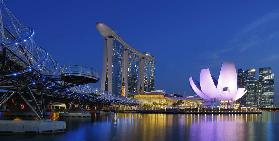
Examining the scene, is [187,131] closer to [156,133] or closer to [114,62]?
[156,133]

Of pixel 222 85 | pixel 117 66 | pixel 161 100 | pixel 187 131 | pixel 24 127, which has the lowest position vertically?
pixel 161 100

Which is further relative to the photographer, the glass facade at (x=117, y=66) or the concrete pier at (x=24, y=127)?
the glass facade at (x=117, y=66)

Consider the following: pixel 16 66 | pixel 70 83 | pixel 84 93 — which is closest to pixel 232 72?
pixel 84 93

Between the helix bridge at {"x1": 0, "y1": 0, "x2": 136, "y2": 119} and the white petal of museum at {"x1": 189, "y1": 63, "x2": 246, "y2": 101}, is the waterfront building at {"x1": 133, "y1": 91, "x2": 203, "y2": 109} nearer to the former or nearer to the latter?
the white petal of museum at {"x1": 189, "y1": 63, "x2": 246, "y2": 101}

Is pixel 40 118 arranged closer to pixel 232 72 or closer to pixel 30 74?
pixel 30 74

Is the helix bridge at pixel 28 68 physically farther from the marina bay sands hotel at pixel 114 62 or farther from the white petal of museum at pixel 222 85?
the marina bay sands hotel at pixel 114 62

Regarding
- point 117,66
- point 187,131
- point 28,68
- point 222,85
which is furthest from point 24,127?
point 117,66

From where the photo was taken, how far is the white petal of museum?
125 m

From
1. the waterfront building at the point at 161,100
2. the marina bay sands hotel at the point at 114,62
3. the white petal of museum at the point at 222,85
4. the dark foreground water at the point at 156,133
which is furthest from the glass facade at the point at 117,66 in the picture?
the dark foreground water at the point at 156,133

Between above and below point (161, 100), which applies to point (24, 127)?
above

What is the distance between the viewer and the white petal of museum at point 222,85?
12481 centimetres

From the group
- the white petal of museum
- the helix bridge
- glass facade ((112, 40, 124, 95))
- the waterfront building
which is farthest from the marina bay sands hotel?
the helix bridge

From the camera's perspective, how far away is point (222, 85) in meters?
129

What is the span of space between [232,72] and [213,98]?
14031 mm
